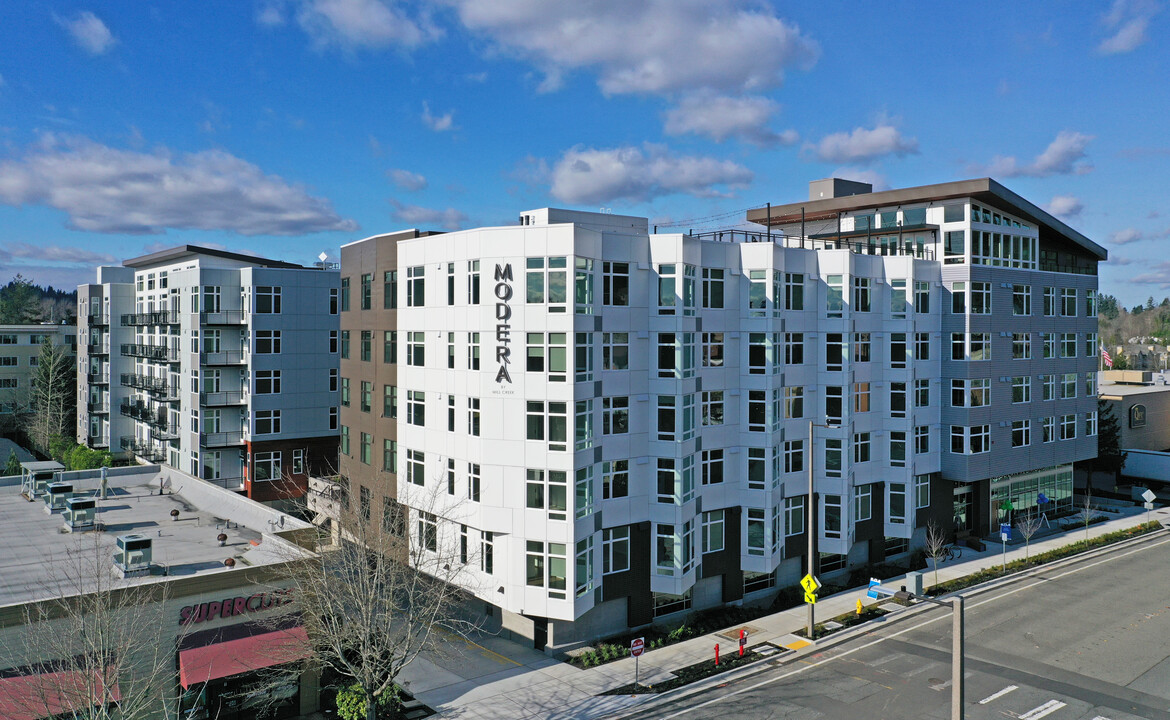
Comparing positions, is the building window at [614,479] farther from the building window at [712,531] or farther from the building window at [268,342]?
the building window at [268,342]

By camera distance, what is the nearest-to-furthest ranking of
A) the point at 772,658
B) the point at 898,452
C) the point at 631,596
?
the point at 772,658
the point at 631,596
the point at 898,452

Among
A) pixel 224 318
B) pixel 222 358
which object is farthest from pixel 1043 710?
pixel 224 318

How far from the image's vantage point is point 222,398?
5141cm

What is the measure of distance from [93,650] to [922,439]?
40.6 m

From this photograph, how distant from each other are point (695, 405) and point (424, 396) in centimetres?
1200

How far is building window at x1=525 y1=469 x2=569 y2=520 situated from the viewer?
28938 millimetres

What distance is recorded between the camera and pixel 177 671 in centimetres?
2258

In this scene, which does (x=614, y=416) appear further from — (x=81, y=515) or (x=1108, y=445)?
(x=1108, y=445)

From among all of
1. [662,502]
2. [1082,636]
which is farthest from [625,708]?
A: [1082,636]

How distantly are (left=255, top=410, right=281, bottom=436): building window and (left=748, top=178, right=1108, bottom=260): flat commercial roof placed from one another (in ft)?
115

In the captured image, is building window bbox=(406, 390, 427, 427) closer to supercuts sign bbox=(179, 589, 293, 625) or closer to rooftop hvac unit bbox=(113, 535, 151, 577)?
supercuts sign bbox=(179, 589, 293, 625)

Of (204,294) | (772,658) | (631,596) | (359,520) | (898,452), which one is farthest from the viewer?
(204,294)

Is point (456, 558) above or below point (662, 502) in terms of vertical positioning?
below

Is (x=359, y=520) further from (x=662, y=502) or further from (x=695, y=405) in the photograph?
(x=695, y=405)
